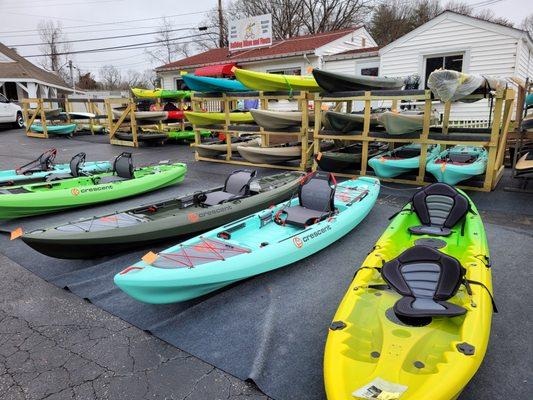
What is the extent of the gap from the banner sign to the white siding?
22.1 feet

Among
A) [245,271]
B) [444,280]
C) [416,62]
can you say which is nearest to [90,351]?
[245,271]

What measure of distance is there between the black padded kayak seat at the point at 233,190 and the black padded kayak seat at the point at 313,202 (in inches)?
38.3

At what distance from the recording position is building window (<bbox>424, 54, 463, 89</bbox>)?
12.8m

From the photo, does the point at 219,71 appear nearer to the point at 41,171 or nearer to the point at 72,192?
the point at 41,171

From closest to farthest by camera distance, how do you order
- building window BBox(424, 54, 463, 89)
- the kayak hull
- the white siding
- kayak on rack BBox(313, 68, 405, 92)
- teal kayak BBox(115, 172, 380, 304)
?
teal kayak BBox(115, 172, 380, 304) → the kayak hull → kayak on rack BBox(313, 68, 405, 92) → the white siding → building window BBox(424, 54, 463, 89)

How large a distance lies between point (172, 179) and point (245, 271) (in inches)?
199

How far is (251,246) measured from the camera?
175 inches

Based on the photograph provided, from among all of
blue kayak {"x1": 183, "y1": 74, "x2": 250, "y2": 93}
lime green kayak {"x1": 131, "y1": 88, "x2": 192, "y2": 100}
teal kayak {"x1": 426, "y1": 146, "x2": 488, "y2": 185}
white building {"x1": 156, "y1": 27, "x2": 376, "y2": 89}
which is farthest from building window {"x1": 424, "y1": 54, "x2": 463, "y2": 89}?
lime green kayak {"x1": 131, "y1": 88, "x2": 192, "y2": 100}

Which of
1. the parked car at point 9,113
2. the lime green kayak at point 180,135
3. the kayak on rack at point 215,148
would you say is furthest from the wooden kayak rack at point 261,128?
the parked car at point 9,113

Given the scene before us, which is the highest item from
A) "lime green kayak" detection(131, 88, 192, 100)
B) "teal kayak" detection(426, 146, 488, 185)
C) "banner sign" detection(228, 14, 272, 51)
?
"banner sign" detection(228, 14, 272, 51)

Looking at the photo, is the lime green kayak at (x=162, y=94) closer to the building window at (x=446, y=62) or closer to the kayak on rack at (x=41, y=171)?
the kayak on rack at (x=41, y=171)

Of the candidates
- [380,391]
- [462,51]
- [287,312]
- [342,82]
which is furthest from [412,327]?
[462,51]

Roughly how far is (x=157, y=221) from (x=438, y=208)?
3451 mm

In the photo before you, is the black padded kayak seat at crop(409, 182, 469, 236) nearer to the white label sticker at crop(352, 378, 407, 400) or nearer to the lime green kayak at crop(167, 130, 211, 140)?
the white label sticker at crop(352, 378, 407, 400)
